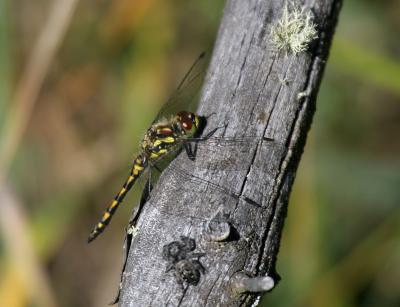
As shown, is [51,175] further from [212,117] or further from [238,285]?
[238,285]

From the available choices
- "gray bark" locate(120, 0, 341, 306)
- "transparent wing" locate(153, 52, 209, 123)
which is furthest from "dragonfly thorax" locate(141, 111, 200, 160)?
"gray bark" locate(120, 0, 341, 306)

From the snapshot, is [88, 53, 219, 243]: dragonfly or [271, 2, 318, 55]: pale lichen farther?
[88, 53, 219, 243]: dragonfly

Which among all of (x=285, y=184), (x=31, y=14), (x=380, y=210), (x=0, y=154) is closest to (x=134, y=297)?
(x=285, y=184)

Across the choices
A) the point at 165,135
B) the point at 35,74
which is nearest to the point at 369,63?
the point at 165,135

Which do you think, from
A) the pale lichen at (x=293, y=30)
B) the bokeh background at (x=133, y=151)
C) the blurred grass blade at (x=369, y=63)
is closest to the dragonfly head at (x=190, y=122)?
the pale lichen at (x=293, y=30)

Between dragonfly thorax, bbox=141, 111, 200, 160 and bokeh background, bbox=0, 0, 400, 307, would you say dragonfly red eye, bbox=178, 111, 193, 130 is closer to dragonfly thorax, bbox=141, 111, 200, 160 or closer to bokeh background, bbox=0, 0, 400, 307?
dragonfly thorax, bbox=141, 111, 200, 160

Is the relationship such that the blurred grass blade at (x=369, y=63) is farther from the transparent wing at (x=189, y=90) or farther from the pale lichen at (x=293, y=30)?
the pale lichen at (x=293, y=30)
